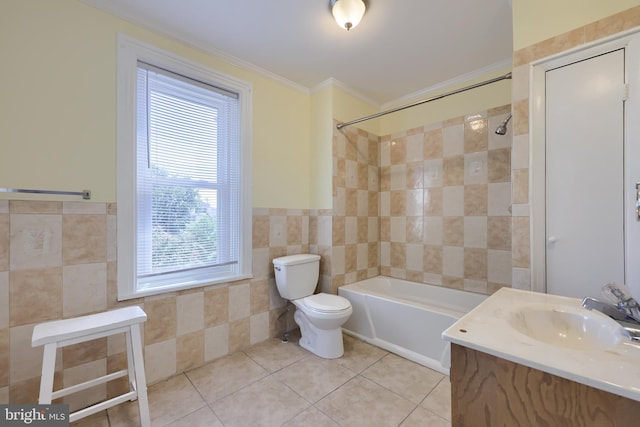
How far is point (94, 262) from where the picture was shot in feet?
5.10

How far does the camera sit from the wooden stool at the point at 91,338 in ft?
3.80

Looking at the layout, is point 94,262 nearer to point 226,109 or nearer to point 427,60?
point 226,109

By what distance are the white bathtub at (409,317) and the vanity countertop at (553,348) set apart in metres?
0.86

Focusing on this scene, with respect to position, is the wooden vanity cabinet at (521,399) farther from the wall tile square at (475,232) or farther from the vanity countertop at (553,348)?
the wall tile square at (475,232)

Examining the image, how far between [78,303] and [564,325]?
2.39 m

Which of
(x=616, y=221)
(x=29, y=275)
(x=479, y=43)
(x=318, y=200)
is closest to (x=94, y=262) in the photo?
(x=29, y=275)

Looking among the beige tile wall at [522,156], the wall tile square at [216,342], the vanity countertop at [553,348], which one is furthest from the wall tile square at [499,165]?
the wall tile square at [216,342]

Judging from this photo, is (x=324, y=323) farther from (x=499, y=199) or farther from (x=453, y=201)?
(x=499, y=199)

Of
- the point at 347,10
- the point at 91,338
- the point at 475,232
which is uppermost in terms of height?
the point at 347,10

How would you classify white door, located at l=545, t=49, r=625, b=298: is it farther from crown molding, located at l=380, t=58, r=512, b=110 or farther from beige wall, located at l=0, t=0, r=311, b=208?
beige wall, located at l=0, t=0, r=311, b=208

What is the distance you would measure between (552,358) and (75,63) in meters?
2.48

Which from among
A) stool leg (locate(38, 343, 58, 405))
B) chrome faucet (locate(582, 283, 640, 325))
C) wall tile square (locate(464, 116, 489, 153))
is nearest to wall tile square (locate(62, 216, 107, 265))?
stool leg (locate(38, 343, 58, 405))

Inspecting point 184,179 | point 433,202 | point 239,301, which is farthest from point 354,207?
point 184,179

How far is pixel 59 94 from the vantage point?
145cm
